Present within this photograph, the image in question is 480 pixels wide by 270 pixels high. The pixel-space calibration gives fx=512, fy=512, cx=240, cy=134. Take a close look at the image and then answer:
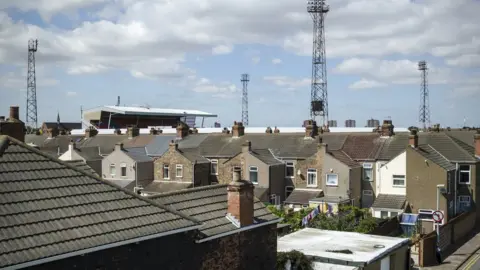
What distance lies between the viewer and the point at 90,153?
55062 mm

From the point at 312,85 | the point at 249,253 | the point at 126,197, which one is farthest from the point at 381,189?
the point at 126,197

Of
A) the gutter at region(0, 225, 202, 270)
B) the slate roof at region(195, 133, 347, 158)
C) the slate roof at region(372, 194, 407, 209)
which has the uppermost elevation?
the slate roof at region(195, 133, 347, 158)

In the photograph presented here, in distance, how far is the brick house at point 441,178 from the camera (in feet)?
125

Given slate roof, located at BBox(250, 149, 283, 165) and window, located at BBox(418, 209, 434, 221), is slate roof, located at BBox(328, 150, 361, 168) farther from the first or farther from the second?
window, located at BBox(418, 209, 434, 221)

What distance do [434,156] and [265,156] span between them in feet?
45.9

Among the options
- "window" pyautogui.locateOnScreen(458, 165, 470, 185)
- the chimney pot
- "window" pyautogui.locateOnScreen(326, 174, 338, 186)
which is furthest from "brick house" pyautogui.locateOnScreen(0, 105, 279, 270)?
"window" pyautogui.locateOnScreen(458, 165, 470, 185)

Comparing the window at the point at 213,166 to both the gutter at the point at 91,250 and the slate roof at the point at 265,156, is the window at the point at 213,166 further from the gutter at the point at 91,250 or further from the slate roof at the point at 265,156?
the gutter at the point at 91,250

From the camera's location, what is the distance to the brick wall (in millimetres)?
12033

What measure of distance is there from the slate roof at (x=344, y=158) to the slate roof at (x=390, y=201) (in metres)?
3.44

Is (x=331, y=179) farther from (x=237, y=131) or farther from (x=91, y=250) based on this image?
(x=91, y=250)

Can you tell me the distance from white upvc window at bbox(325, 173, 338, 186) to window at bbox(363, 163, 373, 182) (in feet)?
9.75

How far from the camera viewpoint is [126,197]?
13914 mm

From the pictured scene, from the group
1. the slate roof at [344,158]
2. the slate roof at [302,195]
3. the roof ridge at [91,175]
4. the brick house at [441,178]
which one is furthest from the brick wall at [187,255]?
the slate roof at [344,158]

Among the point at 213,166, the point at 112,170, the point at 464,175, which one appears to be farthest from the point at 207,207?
the point at 112,170
